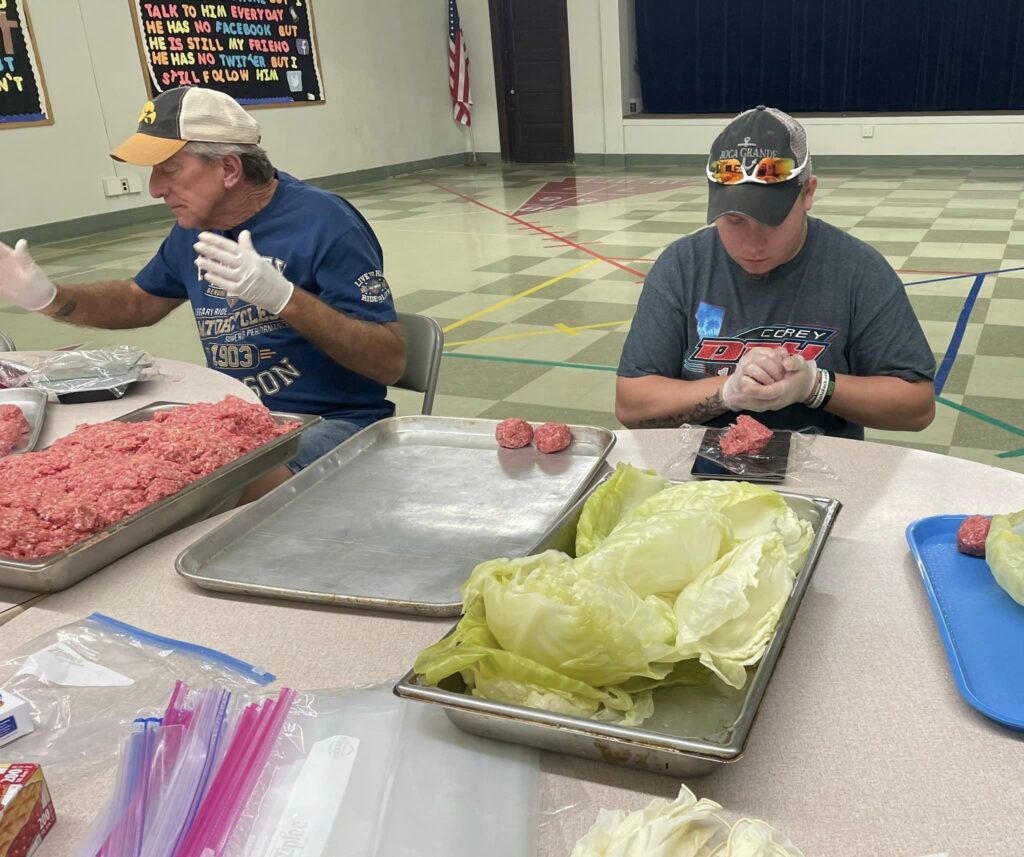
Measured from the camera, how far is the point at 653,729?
2.91 ft

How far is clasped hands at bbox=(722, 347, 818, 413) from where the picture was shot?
5.45 ft

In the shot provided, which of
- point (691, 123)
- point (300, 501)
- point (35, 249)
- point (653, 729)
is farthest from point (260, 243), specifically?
point (691, 123)

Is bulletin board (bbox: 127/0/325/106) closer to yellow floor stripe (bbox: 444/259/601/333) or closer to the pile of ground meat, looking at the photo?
yellow floor stripe (bbox: 444/259/601/333)

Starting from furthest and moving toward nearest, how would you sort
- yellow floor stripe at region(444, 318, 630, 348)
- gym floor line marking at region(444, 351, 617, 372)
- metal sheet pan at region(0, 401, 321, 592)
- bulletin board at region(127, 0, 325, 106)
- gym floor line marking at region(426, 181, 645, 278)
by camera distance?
bulletin board at region(127, 0, 325, 106) < gym floor line marking at region(426, 181, 645, 278) < yellow floor stripe at region(444, 318, 630, 348) < gym floor line marking at region(444, 351, 617, 372) < metal sheet pan at region(0, 401, 321, 592)

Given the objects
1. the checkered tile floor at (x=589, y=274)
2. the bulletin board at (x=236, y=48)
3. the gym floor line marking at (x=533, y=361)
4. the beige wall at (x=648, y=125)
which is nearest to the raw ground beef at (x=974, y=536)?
the checkered tile floor at (x=589, y=274)

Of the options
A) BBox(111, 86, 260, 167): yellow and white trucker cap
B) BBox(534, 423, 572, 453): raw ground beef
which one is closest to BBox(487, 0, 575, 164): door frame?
BBox(111, 86, 260, 167): yellow and white trucker cap

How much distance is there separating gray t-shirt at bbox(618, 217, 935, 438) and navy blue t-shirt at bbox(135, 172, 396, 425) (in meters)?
0.70

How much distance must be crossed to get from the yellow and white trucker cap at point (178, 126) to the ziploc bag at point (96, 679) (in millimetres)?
1352

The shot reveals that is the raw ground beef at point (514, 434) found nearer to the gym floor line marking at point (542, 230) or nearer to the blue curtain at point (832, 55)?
the gym floor line marking at point (542, 230)

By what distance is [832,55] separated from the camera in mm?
11492

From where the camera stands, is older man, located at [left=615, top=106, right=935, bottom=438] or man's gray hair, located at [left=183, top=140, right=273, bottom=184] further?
man's gray hair, located at [left=183, top=140, right=273, bottom=184]

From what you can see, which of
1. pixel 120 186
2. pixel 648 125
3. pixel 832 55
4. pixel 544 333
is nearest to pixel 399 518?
pixel 544 333

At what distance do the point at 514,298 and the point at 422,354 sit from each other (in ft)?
12.1

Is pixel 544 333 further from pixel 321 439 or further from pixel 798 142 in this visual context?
pixel 798 142
